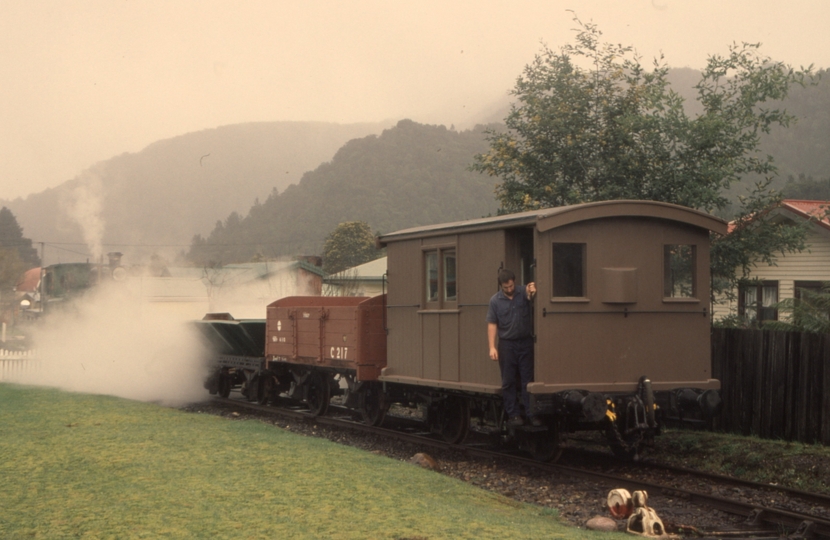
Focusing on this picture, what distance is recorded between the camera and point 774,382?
41.7 feet

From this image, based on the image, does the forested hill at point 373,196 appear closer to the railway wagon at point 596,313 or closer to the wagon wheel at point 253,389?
the wagon wheel at point 253,389

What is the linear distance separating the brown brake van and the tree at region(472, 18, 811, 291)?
5.23m

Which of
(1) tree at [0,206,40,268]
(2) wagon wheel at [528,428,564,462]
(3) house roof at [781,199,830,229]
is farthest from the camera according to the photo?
(1) tree at [0,206,40,268]

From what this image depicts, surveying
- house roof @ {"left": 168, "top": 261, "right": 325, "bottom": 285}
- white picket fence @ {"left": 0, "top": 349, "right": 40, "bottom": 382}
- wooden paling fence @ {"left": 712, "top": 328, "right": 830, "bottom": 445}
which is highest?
house roof @ {"left": 168, "top": 261, "right": 325, "bottom": 285}

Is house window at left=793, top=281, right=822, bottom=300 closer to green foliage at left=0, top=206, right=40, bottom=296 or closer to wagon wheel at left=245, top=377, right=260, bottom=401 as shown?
wagon wheel at left=245, top=377, right=260, bottom=401

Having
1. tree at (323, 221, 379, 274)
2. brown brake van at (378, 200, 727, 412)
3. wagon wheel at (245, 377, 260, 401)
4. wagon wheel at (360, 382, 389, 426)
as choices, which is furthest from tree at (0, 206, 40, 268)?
brown brake van at (378, 200, 727, 412)

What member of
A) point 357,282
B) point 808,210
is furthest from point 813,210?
point 357,282

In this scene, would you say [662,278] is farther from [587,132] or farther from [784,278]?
[784,278]

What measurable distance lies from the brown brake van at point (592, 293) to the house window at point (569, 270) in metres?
0.01

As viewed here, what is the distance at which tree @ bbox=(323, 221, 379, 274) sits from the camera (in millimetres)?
72875

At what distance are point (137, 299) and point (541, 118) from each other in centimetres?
1685

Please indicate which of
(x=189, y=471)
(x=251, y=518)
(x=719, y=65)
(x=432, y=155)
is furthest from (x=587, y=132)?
(x=432, y=155)

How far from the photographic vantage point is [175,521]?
733 cm

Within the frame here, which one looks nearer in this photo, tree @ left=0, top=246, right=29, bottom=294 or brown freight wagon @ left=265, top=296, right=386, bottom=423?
brown freight wagon @ left=265, top=296, right=386, bottom=423
